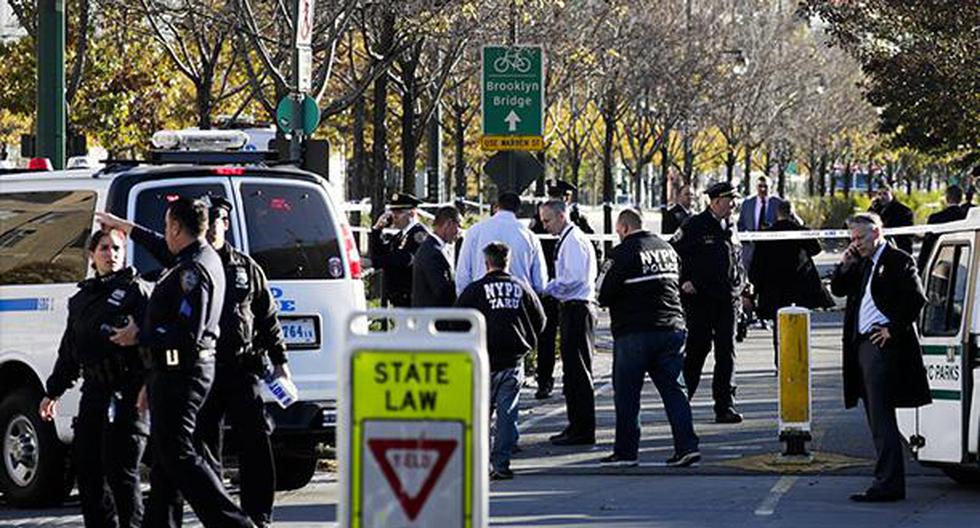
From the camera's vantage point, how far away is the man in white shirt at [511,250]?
16547mm

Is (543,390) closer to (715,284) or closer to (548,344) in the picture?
(548,344)

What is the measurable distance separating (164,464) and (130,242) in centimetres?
259

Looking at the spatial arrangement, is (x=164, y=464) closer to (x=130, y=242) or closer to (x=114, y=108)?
(x=130, y=242)

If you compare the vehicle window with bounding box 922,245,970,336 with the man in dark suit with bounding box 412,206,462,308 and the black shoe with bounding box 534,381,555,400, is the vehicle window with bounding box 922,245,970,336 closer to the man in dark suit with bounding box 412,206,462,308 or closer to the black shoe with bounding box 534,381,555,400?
the man in dark suit with bounding box 412,206,462,308

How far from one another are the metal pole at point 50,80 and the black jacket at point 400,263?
3885 millimetres

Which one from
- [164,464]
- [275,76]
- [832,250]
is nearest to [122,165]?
[164,464]

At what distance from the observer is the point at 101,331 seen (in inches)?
426

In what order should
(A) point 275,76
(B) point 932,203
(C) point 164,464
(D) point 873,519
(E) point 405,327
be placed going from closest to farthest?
(E) point 405,327 < (C) point 164,464 < (D) point 873,519 < (A) point 275,76 < (B) point 932,203

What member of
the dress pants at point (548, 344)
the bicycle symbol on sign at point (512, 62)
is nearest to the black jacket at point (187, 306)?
the dress pants at point (548, 344)

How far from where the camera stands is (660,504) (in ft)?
42.9

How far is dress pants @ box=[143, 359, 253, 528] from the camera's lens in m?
10.4

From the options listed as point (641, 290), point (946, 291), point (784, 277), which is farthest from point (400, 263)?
point (946, 291)

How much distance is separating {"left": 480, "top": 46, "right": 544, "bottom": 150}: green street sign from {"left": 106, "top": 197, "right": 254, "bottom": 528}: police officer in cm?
1174

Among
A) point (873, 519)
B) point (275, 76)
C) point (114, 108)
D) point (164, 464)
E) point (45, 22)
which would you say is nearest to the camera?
point (164, 464)
